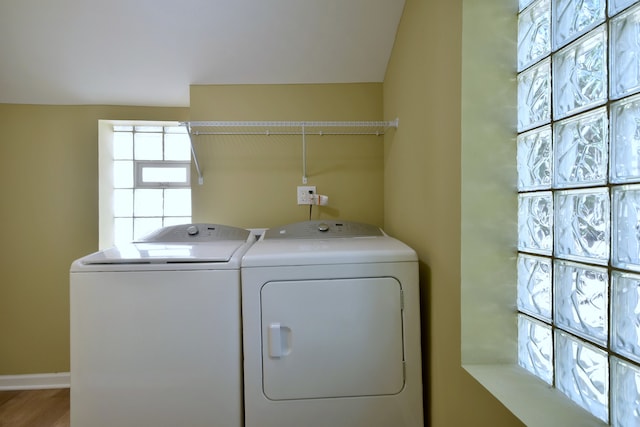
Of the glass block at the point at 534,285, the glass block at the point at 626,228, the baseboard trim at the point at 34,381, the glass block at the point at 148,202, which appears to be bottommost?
the baseboard trim at the point at 34,381

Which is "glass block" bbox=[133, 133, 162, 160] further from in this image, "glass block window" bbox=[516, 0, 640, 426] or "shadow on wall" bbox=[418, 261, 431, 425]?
"glass block window" bbox=[516, 0, 640, 426]

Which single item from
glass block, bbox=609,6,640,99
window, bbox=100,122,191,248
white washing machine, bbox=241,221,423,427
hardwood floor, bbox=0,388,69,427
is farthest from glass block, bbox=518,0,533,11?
hardwood floor, bbox=0,388,69,427

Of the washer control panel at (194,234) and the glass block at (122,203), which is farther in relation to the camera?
the glass block at (122,203)

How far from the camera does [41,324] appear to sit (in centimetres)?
222

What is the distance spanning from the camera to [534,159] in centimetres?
85

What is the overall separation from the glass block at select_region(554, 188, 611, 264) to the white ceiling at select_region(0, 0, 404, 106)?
1353 mm

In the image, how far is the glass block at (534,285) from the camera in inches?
32.0

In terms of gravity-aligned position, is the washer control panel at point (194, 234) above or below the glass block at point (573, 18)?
below

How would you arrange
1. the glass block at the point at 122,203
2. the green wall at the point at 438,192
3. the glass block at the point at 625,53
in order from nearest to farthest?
the glass block at the point at 625,53 → the green wall at the point at 438,192 → the glass block at the point at 122,203

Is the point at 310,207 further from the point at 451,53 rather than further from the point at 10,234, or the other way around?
the point at 10,234

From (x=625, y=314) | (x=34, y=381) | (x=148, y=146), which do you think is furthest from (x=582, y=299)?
(x=34, y=381)

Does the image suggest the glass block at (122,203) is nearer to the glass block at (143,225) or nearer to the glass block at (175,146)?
the glass block at (143,225)

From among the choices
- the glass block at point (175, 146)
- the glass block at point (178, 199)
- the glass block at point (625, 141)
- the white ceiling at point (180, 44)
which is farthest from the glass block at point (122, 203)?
the glass block at point (625, 141)

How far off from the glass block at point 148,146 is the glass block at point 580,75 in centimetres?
267
